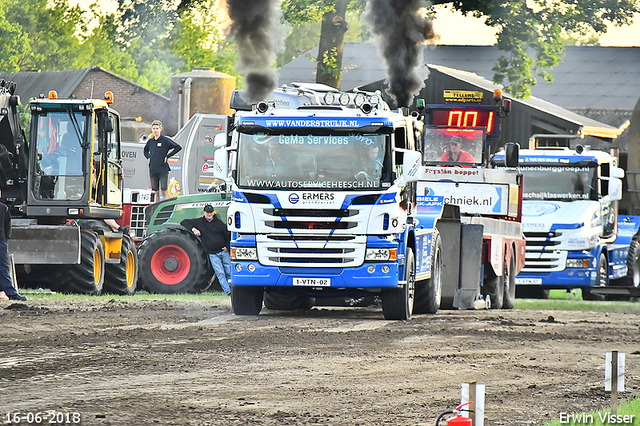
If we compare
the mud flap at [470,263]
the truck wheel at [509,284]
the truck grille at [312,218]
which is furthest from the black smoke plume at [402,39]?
the truck grille at [312,218]

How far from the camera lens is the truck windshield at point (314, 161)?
54.2ft

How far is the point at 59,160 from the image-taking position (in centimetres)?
2153

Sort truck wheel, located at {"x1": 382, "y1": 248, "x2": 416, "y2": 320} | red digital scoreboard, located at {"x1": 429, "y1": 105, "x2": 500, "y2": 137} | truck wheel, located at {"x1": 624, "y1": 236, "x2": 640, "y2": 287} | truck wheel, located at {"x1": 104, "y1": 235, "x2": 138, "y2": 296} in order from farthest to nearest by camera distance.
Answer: truck wheel, located at {"x1": 624, "y1": 236, "x2": 640, "y2": 287}, red digital scoreboard, located at {"x1": 429, "y1": 105, "x2": 500, "y2": 137}, truck wheel, located at {"x1": 104, "y1": 235, "x2": 138, "y2": 296}, truck wheel, located at {"x1": 382, "y1": 248, "x2": 416, "y2": 320}

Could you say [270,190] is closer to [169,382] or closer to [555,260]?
[169,382]

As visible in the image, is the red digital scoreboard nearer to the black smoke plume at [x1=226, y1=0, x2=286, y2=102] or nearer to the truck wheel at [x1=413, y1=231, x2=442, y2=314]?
the black smoke plume at [x1=226, y1=0, x2=286, y2=102]

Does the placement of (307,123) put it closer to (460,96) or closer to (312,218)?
(312,218)

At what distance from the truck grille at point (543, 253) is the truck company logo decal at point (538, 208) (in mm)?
419

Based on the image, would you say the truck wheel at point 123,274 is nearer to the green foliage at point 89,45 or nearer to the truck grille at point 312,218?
the truck grille at point 312,218

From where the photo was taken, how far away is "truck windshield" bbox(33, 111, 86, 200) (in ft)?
70.0

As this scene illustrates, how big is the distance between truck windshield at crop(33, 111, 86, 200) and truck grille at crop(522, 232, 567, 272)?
9.70 m

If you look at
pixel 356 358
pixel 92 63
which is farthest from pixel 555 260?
pixel 92 63

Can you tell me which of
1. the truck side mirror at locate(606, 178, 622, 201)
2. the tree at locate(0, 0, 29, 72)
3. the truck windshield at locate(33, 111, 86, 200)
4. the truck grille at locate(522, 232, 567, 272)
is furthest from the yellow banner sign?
the tree at locate(0, 0, 29, 72)

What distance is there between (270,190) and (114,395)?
24.7 ft

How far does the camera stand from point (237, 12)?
24438 mm
